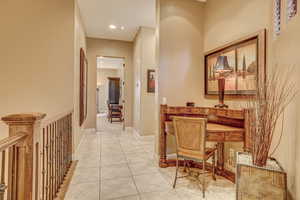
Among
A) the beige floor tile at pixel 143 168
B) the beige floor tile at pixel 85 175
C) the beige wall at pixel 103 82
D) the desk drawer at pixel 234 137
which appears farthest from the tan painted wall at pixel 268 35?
the beige wall at pixel 103 82

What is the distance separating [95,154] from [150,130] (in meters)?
1.90

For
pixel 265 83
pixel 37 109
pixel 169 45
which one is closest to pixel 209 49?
pixel 169 45

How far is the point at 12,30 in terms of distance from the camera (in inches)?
115

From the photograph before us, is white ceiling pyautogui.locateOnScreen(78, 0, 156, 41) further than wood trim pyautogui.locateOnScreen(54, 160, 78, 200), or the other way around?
white ceiling pyautogui.locateOnScreen(78, 0, 156, 41)

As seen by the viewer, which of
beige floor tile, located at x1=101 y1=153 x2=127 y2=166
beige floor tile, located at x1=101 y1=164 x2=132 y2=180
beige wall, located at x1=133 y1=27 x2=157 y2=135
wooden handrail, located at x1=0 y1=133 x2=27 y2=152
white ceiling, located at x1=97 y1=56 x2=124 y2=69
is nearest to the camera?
wooden handrail, located at x1=0 y1=133 x2=27 y2=152

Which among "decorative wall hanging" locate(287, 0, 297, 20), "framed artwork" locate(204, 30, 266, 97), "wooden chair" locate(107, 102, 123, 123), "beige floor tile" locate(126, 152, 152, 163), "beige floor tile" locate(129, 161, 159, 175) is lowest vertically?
"beige floor tile" locate(129, 161, 159, 175)

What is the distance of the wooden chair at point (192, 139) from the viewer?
2211 millimetres

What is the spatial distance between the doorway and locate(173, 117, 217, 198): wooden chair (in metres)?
4.23

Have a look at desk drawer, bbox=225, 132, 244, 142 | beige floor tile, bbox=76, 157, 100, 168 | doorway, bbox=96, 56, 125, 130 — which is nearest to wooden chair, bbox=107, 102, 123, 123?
doorway, bbox=96, 56, 125, 130

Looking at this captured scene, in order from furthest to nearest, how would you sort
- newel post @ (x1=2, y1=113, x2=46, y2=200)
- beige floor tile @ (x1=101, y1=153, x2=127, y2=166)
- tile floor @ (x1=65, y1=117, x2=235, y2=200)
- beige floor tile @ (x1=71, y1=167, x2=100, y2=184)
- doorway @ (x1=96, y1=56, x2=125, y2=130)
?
doorway @ (x1=96, y1=56, x2=125, y2=130) → beige floor tile @ (x1=101, y1=153, x2=127, y2=166) → beige floor tile @ (x1=71, y1=167, x2=100, y2=184) → tile floor @ (x1=65, y1=117, x2=235, y2=200) → newel post @ (x1=2, y1=113, x2=46, y2=200)

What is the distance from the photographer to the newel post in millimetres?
1226

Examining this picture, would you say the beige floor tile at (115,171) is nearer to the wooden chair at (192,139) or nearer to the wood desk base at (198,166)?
the wood desk base at (198,166)

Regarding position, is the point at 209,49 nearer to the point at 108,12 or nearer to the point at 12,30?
the point at 108,12

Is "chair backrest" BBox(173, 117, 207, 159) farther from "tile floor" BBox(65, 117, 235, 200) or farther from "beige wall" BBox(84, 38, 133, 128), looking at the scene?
"beige wall" BBox(84, 38, 133, 128)
